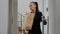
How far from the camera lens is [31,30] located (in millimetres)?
2076

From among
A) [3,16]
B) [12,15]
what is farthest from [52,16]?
[3,16]

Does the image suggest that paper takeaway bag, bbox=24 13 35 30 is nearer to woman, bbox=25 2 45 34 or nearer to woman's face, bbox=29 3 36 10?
woman, bbox=25 2 45 34

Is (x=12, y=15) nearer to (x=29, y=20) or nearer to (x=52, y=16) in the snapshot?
(x=29, y=20)

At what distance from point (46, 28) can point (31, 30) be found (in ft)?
0.88

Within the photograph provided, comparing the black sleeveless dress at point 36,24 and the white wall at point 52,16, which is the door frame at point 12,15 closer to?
the black sleeveless dress at point 36,24

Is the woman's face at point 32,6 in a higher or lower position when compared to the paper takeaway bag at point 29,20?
higher

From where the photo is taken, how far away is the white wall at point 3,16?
6.63ft

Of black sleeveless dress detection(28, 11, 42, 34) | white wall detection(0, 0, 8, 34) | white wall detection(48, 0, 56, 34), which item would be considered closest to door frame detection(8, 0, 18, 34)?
white wall detection(0, 0, 8, 34)

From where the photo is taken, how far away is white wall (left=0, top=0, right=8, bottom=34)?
2.02 meters

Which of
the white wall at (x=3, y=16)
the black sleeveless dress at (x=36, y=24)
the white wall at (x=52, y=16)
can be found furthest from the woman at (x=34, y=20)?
the white wall at (x=3, y=16)

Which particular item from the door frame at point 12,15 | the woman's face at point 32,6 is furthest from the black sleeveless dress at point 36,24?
the door frame at point 12,15

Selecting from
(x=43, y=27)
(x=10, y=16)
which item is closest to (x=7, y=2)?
(x=10, y=16)

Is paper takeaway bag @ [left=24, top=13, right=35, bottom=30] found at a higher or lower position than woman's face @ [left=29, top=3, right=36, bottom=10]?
lower

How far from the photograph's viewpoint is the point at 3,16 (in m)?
2.05
